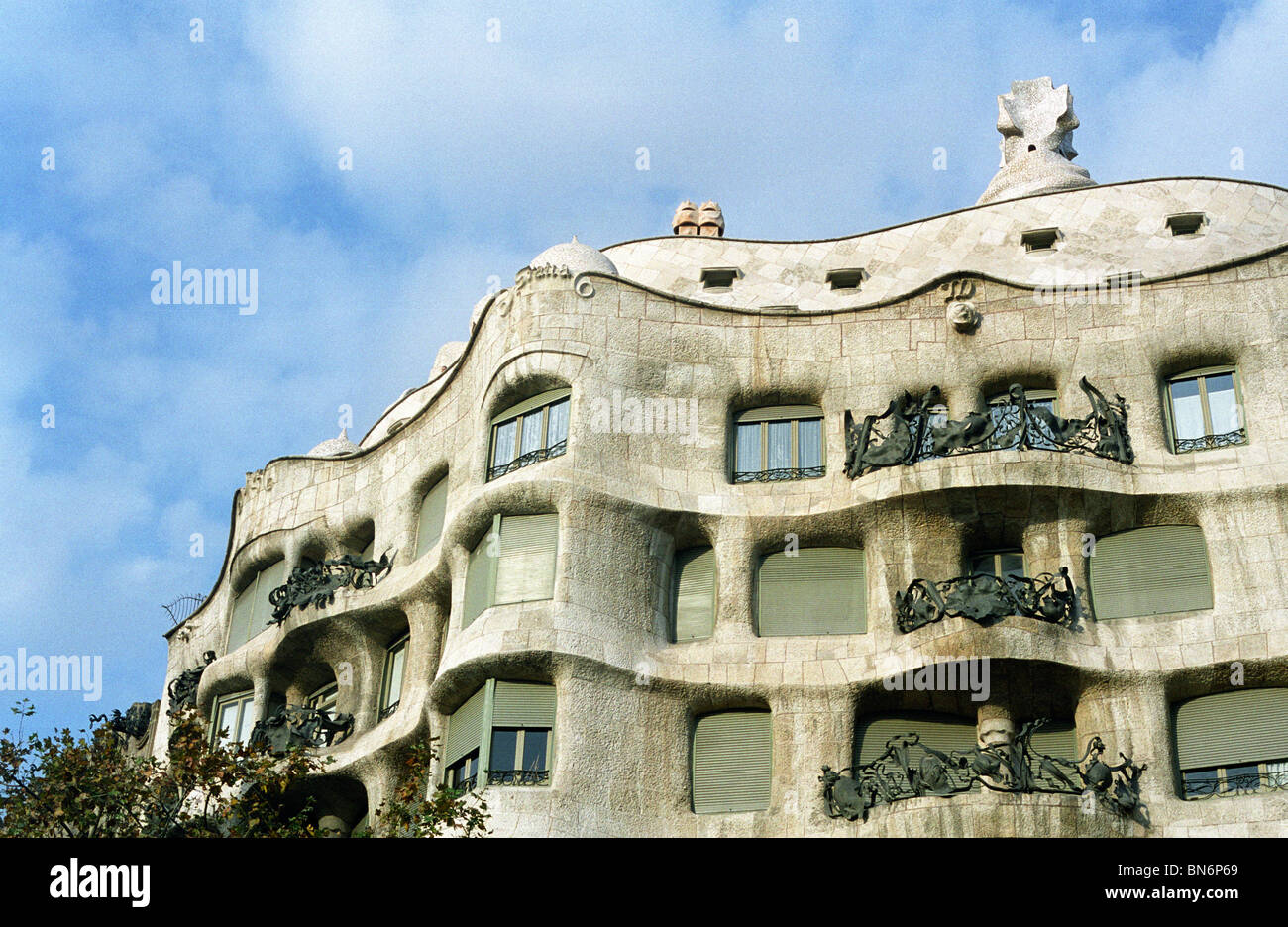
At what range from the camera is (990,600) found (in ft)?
87.5

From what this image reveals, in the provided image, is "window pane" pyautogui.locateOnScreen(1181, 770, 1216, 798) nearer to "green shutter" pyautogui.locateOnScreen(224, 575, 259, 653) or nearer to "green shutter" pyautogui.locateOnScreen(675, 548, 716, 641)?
"green shutter" pyautogui.locateOnScreen(675, 548, 716, 641)

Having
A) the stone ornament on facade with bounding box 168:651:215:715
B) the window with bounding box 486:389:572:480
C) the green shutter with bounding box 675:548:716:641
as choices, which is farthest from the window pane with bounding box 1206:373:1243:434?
the stone ornament on facade with bounding box 168:651:215:715

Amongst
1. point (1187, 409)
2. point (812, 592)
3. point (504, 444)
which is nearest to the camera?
point (812, 592)

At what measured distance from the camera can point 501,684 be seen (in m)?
27.2

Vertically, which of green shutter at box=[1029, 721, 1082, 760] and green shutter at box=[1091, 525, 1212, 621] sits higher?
green shutter at box=[1091, 525, 1212, 621]

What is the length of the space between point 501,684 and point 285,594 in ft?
24.8

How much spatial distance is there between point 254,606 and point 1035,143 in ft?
59.8

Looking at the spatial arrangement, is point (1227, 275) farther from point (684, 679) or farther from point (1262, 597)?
point (684, 679)

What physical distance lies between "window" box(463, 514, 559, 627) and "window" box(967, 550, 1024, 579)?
660 cm

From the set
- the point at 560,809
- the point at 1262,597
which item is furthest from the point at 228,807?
the point at 1262,597

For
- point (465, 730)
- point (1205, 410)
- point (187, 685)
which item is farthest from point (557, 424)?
point (187, 685)

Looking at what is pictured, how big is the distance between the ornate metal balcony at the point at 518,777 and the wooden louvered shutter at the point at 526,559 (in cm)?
280

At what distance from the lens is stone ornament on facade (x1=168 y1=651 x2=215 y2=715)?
1404 inches

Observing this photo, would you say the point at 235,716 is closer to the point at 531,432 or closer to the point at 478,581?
the point at 478,581
